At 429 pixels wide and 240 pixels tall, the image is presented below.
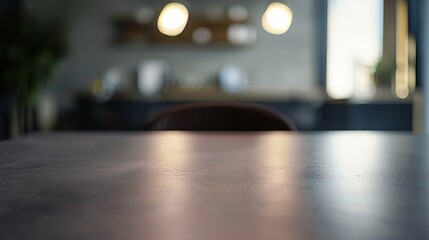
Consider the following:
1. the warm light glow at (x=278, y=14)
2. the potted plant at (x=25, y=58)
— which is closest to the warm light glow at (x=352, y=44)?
the warm light glow at (x=278, y=14)

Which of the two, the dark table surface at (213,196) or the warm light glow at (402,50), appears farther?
the warm light glow at (402,50)

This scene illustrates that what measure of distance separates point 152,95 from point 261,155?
3915 millimetres

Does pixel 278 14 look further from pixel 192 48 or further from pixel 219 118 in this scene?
pixel 219 118

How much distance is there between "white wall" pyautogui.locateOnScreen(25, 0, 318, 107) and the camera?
5383mm

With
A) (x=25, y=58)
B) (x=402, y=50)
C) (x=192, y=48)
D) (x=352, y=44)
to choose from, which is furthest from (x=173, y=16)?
(x=402, y=50)

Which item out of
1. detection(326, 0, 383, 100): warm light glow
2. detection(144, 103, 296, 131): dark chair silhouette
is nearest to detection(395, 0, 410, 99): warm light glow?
detection(326, 0, 383, 100): warm light glow

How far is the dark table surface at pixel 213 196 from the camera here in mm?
256

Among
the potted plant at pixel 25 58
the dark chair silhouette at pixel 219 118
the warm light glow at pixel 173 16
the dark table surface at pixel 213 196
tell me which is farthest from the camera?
the potted plant at pixel 25 58

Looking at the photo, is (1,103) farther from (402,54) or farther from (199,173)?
(199,173)

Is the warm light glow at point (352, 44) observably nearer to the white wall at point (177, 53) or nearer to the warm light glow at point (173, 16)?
the white wall at point (177, 53)

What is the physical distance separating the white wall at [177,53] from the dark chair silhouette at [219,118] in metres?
3.84

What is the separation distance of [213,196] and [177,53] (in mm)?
5123

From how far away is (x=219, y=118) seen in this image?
5.10 feet

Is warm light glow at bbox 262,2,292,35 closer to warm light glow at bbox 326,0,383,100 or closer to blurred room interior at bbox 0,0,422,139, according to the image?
blurred room interior at bbox 0,0,422,139
